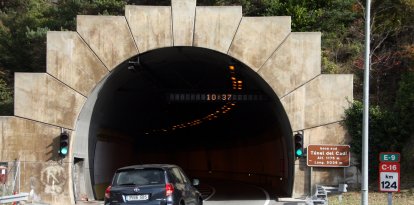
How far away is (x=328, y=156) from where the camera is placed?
90.3ft

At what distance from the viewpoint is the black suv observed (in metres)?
17.5

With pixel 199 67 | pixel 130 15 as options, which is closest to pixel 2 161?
pixel 130 15

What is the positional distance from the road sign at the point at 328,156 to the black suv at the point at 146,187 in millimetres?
10454

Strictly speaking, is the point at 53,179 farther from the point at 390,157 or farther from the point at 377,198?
the point at 390,157

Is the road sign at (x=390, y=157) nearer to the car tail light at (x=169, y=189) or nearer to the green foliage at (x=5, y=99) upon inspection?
the car tail light at (x=169, y=189)

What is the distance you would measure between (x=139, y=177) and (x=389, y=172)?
665cm

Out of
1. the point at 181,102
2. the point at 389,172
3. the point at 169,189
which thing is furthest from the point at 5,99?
the point at 389,172

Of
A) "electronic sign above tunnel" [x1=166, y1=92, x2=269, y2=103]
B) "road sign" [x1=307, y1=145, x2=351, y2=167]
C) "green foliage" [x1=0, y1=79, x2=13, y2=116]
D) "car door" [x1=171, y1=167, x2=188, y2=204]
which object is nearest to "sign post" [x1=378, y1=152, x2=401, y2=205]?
"car door" [x1=171, y1=167, x2=188, y2=204]

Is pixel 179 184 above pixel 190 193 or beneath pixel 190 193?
above

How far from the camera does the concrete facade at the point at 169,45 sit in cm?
2752

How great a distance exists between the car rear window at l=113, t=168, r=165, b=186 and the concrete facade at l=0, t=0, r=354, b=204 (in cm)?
1014

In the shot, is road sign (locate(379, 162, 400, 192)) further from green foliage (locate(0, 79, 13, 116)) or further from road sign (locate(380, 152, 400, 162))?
green foliage (locate(0, 79, 13, 116))

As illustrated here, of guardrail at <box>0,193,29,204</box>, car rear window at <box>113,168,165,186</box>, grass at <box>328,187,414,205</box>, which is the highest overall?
car rear window at <box>113,168,165,186</box>

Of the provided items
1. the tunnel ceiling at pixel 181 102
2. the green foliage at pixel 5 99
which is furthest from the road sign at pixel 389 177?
the green foliage at pixel 5 99
